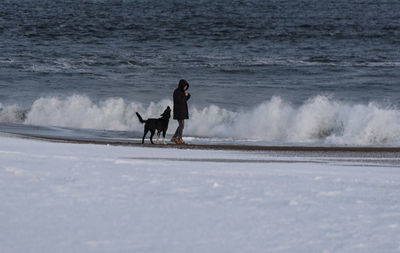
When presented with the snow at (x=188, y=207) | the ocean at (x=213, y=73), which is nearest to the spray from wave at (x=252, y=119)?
the ocean at (x=213, y=73)

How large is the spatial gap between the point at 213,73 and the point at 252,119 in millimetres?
13290

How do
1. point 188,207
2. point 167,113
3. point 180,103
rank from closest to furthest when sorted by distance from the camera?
point 188,207 → point 167,113 → point 180,103

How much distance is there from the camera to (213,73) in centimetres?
3372

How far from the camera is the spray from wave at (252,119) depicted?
711 inches

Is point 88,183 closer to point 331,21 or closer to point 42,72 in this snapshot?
point 42,72

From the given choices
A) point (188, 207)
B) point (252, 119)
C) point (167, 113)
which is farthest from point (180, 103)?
point (188, 207)

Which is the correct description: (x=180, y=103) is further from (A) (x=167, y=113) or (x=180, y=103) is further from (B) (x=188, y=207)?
(B) (x=188, y=207)

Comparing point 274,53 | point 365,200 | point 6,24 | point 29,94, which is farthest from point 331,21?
point 365,200

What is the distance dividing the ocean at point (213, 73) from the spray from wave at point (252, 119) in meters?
0.04

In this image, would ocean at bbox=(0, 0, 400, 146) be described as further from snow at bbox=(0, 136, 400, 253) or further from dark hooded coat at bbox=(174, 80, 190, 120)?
snow at bbox=(0, 136, 400, 253)

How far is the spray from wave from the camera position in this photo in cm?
1806

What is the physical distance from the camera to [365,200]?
6816 millimetres

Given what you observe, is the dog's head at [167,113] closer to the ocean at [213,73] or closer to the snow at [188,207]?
the ocean at [213,73]

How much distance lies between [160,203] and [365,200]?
6.43ft
